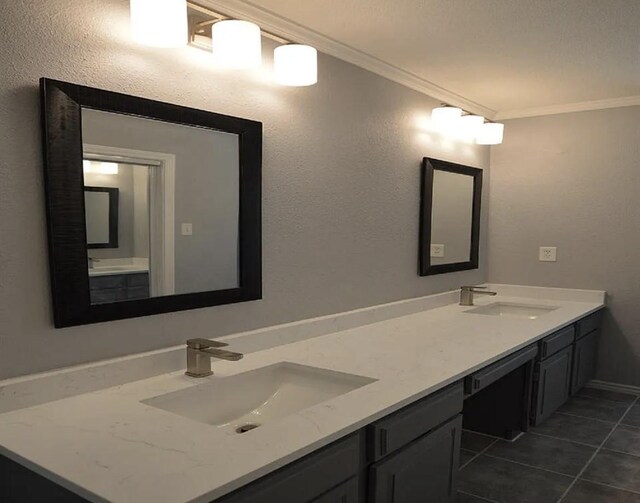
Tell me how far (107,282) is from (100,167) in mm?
344

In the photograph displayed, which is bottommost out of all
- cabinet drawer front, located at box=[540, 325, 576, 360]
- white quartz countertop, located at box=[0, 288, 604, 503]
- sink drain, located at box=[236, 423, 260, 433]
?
sink drain, located at box=[236, 423, 260, 433]

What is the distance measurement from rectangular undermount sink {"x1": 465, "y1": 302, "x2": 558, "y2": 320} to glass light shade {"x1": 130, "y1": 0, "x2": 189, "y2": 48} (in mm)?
2511

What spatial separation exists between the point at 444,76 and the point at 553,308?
1.62 metres

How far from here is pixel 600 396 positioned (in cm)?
366

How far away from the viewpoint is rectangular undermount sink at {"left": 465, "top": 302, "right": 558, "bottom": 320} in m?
3.52

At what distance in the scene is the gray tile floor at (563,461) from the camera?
243 cm

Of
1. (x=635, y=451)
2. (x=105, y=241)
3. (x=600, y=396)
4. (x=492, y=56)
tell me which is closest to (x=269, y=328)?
(x=105, y=241)

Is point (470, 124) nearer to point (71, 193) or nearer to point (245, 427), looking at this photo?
point (245, 427)

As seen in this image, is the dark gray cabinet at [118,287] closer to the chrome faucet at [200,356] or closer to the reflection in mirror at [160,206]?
the reflection in mirror at [160,206]

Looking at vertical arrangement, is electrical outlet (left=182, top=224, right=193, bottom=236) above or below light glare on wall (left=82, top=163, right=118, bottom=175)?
below

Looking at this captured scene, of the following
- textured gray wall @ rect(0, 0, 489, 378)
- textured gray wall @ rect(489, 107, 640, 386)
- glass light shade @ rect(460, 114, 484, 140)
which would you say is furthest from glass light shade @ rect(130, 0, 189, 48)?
textured gray wall @ rect(489, 107, 640, 386)

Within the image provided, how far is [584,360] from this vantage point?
138 inches

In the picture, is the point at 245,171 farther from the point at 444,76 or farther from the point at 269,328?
the point at 444,76

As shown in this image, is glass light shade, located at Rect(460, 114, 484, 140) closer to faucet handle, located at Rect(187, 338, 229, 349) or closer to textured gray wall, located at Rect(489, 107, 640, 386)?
textured gray wall, located at Rect(489, 107, 640, 386)
